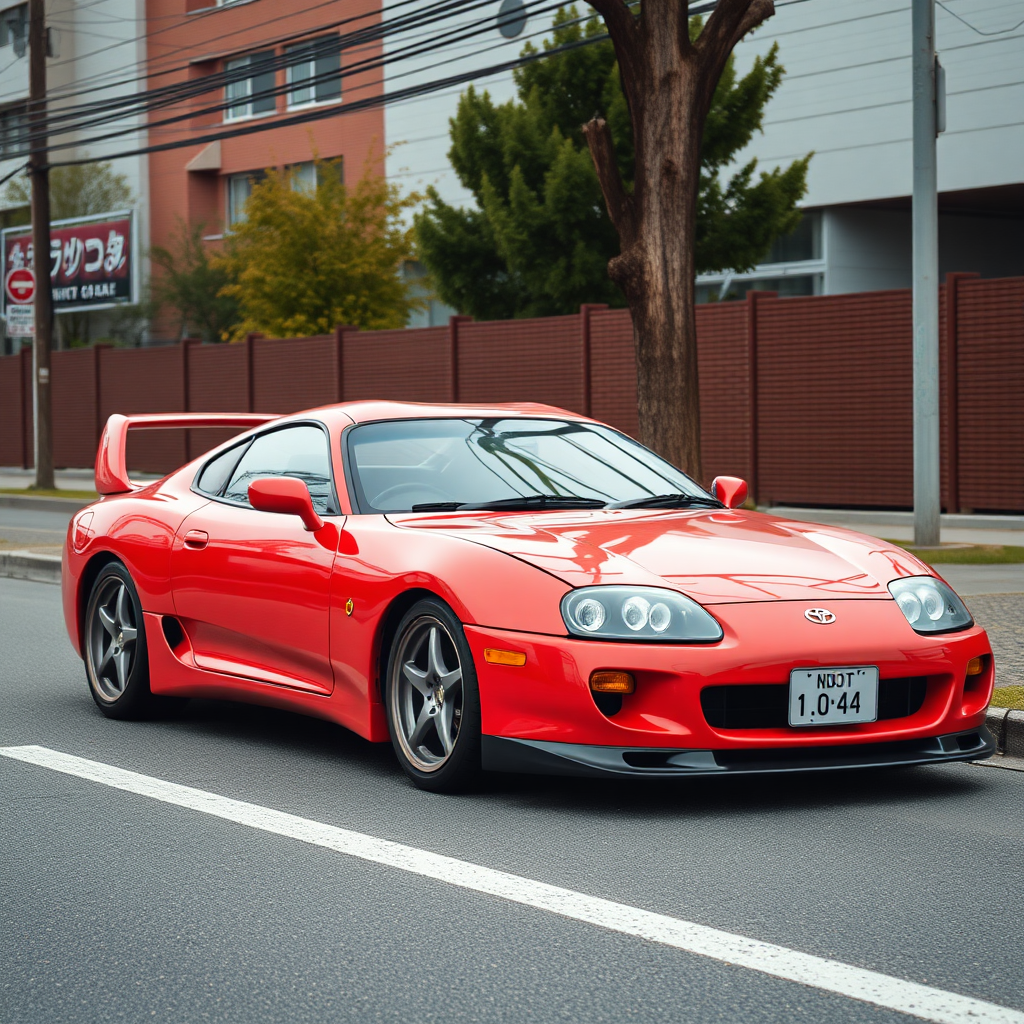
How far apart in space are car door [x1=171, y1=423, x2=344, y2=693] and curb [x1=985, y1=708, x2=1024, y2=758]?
250 cm

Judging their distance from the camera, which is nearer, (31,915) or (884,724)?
(31,915)

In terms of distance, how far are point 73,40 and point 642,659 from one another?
4751 centimetres

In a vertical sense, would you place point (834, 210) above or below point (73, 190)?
below

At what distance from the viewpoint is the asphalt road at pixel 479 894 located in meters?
3.42

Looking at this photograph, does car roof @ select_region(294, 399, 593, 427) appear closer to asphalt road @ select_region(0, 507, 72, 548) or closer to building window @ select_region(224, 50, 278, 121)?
asphalt road @ select_region(0, 507, 72, 548)

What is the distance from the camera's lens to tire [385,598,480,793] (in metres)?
5.14

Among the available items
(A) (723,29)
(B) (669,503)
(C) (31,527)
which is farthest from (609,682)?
(C) (31,527)

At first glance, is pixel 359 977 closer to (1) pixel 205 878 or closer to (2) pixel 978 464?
(1) pixel 205 878

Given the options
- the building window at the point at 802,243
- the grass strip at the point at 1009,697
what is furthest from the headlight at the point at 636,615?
the building window at the point at 802,243

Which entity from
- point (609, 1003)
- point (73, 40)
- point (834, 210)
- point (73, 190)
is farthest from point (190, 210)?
point (609, 1003)

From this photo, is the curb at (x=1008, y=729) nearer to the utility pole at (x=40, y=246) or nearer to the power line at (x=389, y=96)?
the power line at (x=389, y=96)

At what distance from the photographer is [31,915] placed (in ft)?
13.3

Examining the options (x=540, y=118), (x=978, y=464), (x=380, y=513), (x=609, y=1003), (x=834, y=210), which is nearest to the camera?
(x=609, y=1003)

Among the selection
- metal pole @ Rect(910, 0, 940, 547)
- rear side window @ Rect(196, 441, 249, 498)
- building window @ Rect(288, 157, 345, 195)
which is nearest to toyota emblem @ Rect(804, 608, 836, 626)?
rear side window @ Rect(196, 441, 249, 498)
